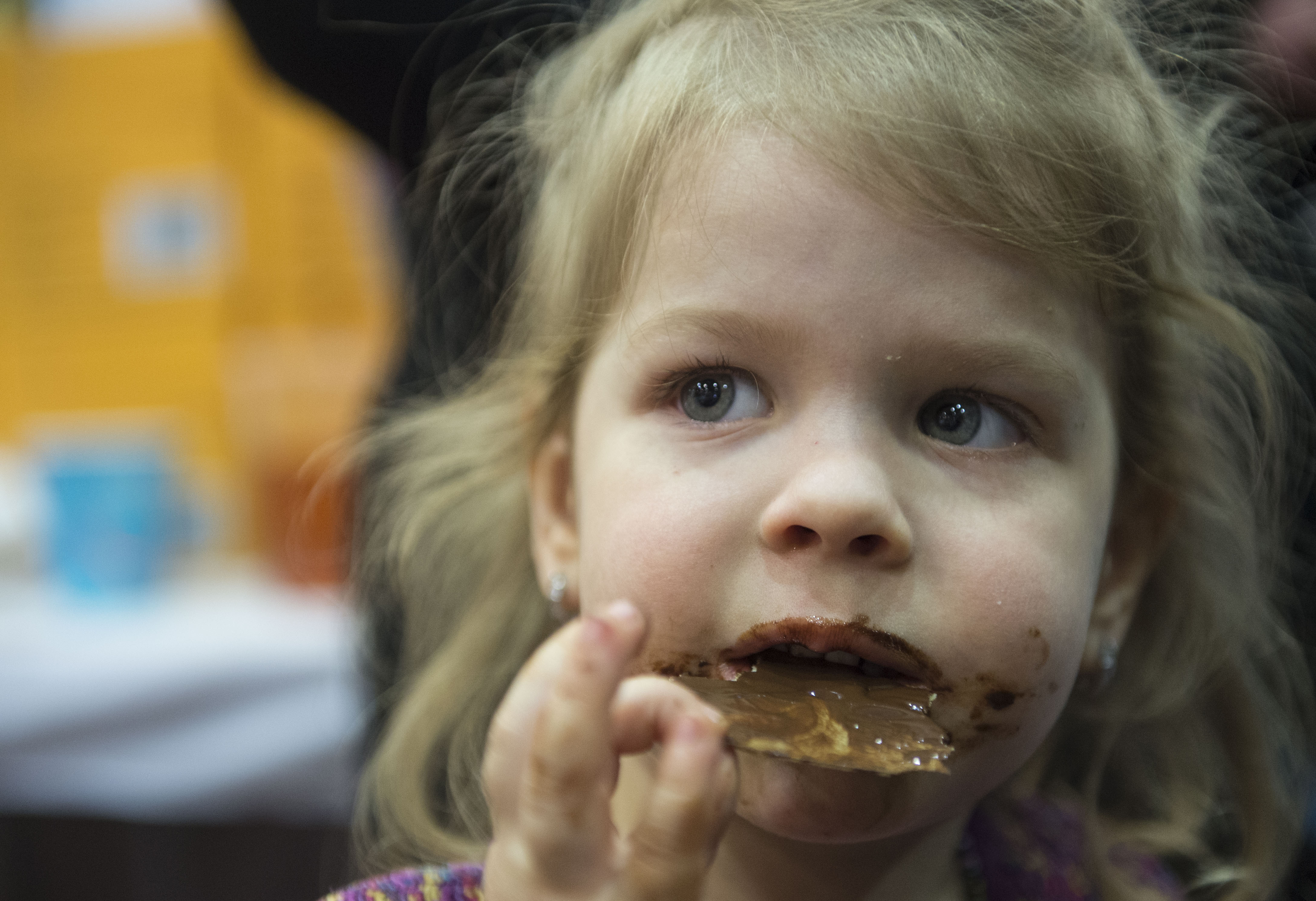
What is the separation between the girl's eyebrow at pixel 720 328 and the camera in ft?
2.25

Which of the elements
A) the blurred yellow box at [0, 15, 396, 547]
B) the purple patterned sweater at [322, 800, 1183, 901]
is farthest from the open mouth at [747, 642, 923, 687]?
the blurred yellow box at [0, 15, 396, 547]

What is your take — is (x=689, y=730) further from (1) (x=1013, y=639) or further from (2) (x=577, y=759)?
(1) (x=1013, y=639)

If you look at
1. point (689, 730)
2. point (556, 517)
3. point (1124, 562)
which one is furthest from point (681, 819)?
point (1124, 562)

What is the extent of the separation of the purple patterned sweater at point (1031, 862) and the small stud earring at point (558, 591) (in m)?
0.18

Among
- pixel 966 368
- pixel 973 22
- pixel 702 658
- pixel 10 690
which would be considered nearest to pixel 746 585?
pixel 702 658

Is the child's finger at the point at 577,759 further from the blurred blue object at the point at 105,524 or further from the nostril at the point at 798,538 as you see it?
the blurred blue object at the point at 105,524

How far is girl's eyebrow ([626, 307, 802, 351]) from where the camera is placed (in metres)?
0.69

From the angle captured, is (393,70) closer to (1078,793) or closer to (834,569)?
(834,569)

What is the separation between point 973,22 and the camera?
751 millimetres

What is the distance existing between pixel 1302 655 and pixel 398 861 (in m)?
0.86

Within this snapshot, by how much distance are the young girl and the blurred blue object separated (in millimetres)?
1256

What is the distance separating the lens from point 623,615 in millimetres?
539

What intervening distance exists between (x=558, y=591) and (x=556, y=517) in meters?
0.06

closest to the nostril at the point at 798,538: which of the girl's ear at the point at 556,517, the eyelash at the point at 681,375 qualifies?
the eyelash at the point at 681,375
